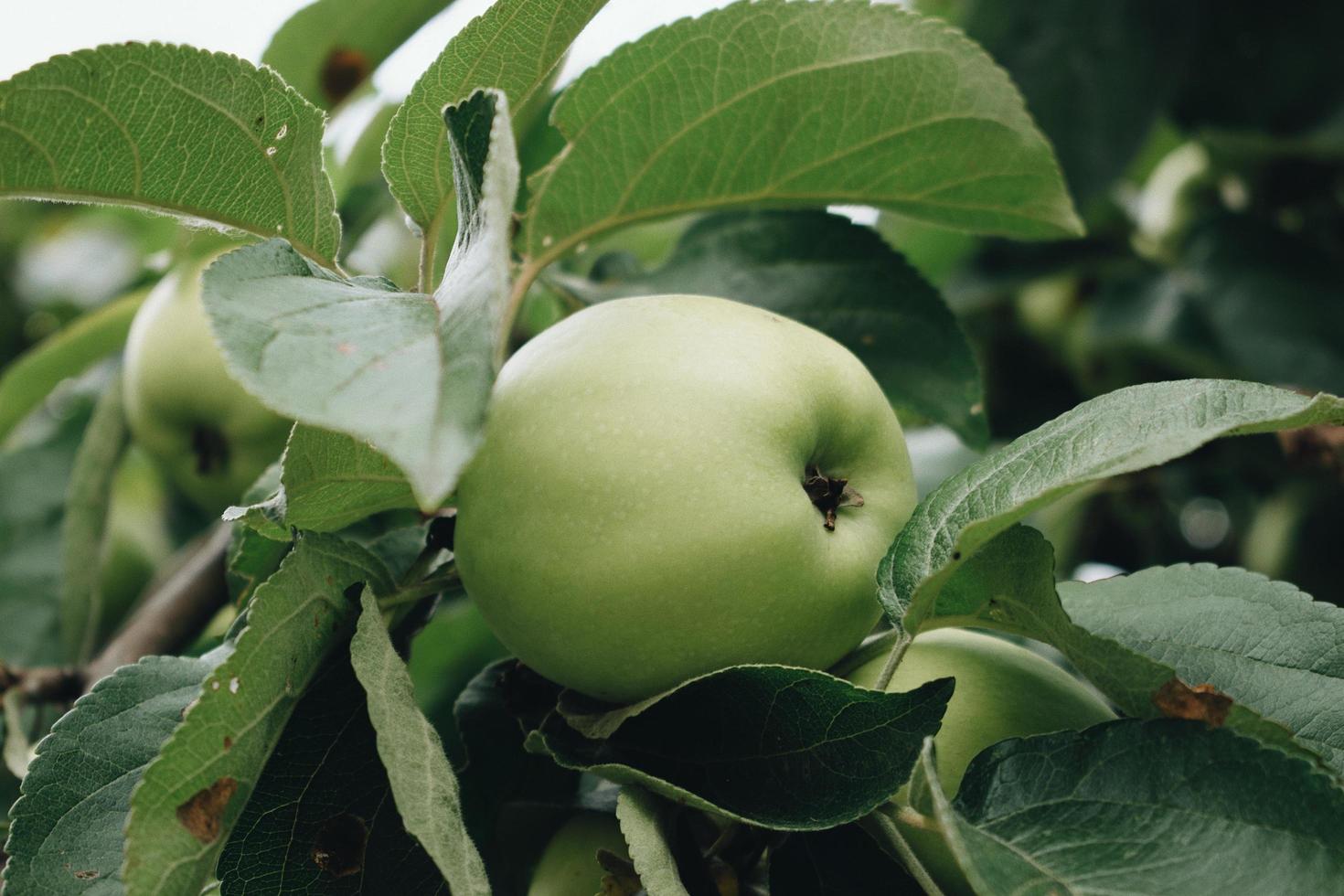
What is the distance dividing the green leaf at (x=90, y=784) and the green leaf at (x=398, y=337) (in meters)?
0.26

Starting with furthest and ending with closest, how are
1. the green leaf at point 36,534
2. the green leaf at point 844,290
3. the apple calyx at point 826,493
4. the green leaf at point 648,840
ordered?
the green leaf at point 36,534 < the green leaf at point 844,290 < the apple calyx at point 826,493 < the green leaf at point 648,840

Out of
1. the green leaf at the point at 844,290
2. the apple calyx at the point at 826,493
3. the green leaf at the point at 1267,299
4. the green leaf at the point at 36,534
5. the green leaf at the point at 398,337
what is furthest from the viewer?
the green leaf at the point at 1267,299

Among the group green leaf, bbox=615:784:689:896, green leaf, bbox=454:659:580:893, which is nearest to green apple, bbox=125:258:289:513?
green leaf, bbox=454:659:580:893

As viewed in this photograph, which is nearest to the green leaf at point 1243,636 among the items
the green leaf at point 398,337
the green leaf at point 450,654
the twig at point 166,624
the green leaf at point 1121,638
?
the green leaf at point 1121,638

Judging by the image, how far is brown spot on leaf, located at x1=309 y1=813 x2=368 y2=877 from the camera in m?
0.58

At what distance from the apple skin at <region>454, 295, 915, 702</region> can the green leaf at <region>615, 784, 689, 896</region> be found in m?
0.06

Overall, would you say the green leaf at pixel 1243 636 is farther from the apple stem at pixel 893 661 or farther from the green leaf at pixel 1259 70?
the green leaf at pixel 1259 70

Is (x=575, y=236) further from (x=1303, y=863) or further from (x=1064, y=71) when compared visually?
(x=1064, y=71)

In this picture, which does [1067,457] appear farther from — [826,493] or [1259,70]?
[1259,70]

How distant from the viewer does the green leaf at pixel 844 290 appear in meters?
0.88

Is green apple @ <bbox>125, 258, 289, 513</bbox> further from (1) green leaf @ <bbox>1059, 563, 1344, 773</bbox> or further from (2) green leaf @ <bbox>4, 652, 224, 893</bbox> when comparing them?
(1) green leaf @ <bbox>1059, 563, 1344, 773</bbox>

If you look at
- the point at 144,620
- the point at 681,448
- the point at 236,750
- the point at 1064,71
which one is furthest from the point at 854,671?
the point at 1064,71

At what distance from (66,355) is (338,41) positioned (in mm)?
493

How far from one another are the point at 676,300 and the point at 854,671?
23 cm
